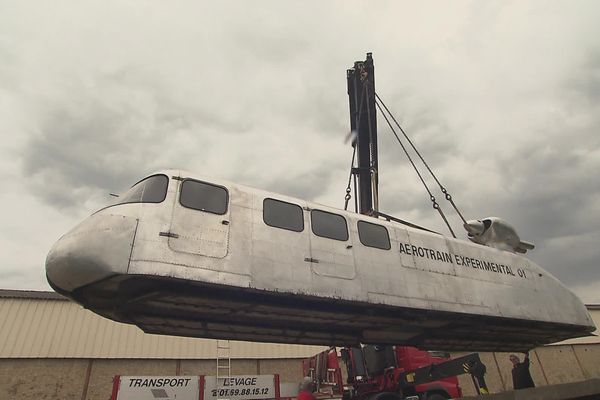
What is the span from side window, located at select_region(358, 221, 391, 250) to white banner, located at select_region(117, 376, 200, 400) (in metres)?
8.59

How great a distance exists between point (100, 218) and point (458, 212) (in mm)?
10586

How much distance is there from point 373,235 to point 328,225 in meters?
1.19

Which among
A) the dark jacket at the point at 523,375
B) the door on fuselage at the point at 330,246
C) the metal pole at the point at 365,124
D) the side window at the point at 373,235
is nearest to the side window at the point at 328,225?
the door on fuselage at the point at 330,246

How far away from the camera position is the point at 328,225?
798 cm

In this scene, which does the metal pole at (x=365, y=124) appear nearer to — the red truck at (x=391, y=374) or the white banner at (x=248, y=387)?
the red truck at (x=391, y=374)

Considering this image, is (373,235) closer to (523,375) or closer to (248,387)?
(523,375)

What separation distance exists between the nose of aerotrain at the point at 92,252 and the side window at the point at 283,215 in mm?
2343

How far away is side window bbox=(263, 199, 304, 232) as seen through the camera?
289 inches

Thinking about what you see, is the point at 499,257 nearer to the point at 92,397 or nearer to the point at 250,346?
the point at 250,346

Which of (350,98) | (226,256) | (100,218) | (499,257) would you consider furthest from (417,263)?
(350,98)

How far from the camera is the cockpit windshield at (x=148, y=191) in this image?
21.1 ft

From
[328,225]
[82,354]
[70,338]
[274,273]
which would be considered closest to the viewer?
[274,273]

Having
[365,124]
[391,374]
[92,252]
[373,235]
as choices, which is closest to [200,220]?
[92,252]

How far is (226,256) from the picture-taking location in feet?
21.2
